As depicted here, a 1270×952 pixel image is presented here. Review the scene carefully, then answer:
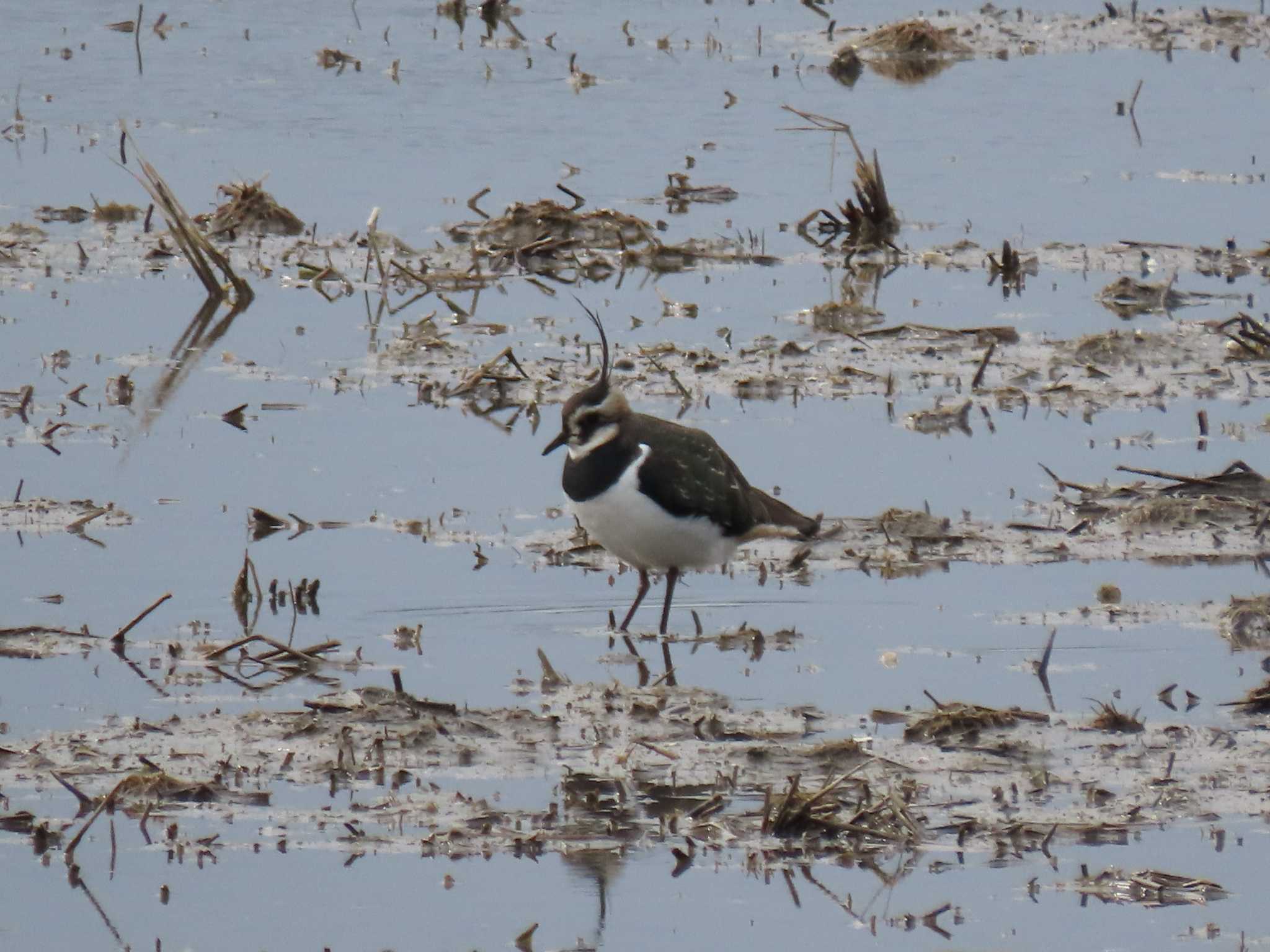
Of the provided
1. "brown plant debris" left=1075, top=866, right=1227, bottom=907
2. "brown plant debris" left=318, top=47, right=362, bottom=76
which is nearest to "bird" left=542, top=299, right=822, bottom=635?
"brown plant debris" left=1075, top=866, right=1227, bottom=907

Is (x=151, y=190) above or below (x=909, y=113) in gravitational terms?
below

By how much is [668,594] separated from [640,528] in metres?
0.31

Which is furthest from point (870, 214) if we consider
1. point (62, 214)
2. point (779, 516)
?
point (779, 516)

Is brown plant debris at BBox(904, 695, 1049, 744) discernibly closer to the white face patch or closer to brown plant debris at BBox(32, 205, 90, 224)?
the white face patch

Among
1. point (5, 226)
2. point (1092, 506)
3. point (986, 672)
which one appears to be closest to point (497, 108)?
point (5, 226)

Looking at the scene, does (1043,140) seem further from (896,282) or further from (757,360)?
(757,360)

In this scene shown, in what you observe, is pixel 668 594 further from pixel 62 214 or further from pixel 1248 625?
pixel 62 214

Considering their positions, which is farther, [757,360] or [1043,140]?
[1043,140]

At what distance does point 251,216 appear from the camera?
1330 cm

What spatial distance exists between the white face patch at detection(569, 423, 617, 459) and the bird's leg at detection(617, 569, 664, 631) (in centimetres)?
47

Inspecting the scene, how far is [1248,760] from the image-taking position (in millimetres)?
6523

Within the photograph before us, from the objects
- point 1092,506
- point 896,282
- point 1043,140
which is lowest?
point 1092,506

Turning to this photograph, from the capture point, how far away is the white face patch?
812 centimetres

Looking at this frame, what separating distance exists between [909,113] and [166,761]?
12.0 m
